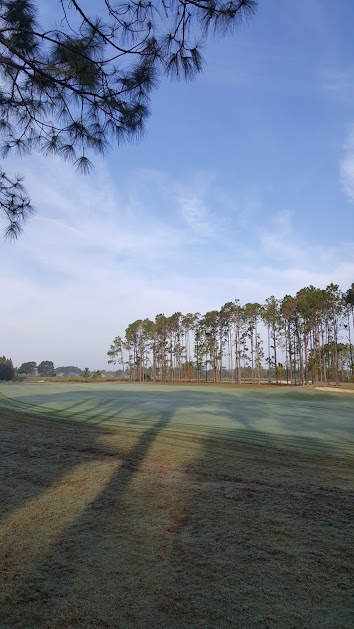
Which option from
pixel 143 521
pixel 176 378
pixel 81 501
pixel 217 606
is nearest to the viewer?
pixel 217 606

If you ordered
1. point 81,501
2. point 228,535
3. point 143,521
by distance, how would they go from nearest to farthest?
point 228,535, point 143,521, point 81,501

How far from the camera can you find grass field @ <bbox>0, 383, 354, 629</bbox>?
2.19m

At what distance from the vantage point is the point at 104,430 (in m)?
7.73

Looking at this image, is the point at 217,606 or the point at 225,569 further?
the point at 225,569

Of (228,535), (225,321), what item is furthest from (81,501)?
(225,321)

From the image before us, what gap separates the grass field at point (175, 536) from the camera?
2.19 m

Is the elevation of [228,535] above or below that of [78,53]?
below

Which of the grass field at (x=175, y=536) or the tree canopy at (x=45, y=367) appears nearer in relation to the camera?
the grass field at (x=175, y=536)

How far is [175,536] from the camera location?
304cm

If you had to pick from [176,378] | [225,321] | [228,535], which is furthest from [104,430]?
[176,378]

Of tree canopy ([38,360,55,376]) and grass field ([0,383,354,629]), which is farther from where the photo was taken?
tree canopy ([38,360,55,376])

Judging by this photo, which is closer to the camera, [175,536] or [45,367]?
[175,536]

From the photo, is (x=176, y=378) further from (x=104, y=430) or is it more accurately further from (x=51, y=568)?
(x=51, y=568)

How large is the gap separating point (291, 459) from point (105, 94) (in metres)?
5.45
